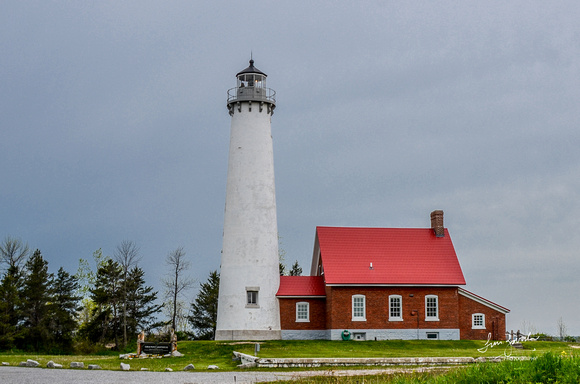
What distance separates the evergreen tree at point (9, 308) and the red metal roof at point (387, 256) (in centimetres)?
2072

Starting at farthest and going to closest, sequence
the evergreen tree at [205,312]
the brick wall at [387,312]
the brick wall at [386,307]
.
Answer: the evergreen tree at [205,312], the brick wall at [387,312], the brick wall at [386,307]

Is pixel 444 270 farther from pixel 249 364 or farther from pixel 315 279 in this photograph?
pixel 249 364

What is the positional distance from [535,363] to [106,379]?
39.0 ft

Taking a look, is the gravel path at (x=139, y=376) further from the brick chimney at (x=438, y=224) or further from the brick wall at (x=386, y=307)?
the brick chimney at (x=438, y=224)

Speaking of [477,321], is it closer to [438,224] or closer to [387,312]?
[387,312]

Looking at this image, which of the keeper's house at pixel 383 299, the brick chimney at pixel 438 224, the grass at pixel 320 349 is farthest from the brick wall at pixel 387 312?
the brick chimney at pixel 438 224

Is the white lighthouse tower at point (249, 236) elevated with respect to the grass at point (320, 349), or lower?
elevated

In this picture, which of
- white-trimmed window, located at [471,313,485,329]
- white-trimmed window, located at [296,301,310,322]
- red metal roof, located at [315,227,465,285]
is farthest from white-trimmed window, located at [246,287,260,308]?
white-trimmed window, located at [471,313,485,329]

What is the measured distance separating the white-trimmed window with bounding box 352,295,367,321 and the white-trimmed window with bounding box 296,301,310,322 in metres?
2.86

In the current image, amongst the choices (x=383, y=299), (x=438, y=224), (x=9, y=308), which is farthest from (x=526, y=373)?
(x=9, y=308)

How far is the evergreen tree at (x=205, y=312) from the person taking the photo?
5534 centimetres

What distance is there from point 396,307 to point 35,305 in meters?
25.6

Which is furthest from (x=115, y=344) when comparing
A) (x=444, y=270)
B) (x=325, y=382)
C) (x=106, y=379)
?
(x=325, y=382)

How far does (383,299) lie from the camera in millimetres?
40844
